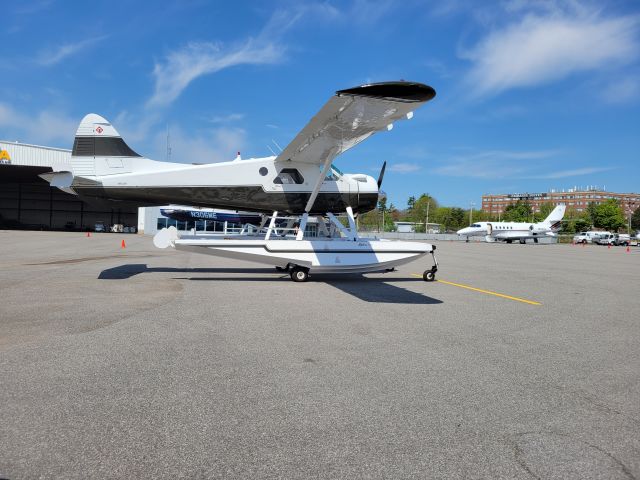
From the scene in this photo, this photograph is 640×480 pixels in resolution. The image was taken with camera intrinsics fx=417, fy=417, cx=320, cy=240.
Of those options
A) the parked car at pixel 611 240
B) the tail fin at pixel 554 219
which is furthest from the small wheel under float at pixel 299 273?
the parked car at pixel 611 240

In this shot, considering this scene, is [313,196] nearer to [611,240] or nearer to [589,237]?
[611,240]

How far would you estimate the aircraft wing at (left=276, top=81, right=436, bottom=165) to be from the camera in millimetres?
6961

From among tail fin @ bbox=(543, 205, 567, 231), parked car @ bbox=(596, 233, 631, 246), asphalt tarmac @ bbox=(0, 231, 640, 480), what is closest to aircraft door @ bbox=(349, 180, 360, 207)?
asphalt tarmac @ bbox=(0, 231, 640, 480)

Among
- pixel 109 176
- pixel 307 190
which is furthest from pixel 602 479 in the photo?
pixel 109 176

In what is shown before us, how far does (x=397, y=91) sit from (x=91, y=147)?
25.6 feet

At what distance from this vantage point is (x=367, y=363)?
4145 mm

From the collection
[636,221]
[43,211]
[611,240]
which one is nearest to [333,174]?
[611,240]

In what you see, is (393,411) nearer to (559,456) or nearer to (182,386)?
(559,456)

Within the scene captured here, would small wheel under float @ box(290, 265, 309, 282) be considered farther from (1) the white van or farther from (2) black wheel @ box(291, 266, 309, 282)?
(1) the white van

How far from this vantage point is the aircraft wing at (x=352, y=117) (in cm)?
696

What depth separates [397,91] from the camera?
695cm

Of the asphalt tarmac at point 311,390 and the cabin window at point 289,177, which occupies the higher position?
the cabin window at point 289,177

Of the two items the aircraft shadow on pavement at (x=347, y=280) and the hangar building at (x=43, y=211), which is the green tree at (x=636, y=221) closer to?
the hangar building at (x=43, y=211)

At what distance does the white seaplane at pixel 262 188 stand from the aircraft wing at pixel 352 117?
0.03m
